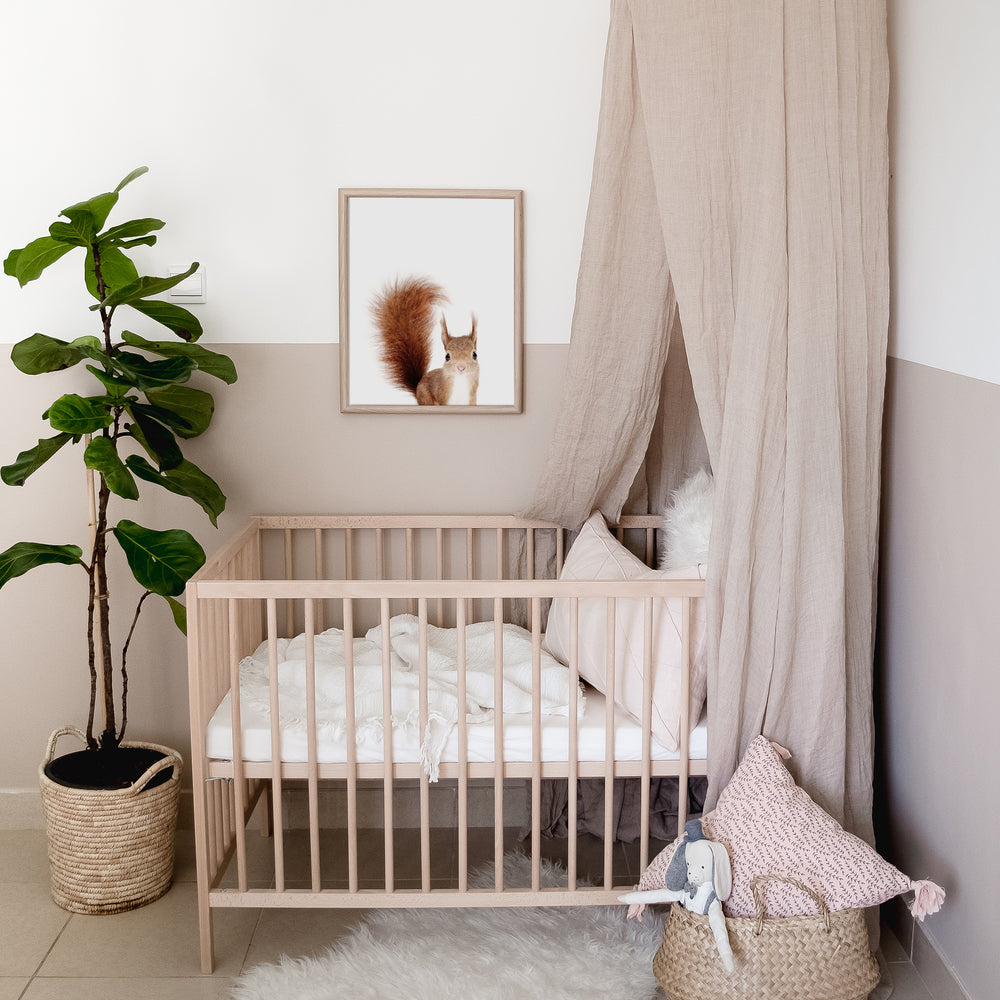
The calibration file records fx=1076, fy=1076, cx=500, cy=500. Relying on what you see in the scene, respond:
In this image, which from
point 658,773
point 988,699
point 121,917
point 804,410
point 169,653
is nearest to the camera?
point 988,699

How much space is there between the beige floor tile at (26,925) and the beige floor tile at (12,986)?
2 centimetres

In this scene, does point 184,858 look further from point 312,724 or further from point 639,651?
point 639,651

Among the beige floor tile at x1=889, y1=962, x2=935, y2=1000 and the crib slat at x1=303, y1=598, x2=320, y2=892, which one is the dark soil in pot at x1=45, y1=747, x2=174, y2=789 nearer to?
the crib slat at x1=303, y1=598, x2=320, y2=892

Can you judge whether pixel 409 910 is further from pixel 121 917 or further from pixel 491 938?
pixel 121 917

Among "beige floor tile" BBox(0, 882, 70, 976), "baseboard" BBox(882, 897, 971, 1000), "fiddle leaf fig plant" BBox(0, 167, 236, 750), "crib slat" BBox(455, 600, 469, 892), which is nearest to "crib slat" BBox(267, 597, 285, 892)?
"fiddle leaf fig plant" BBox(0, 167, 236, 750)

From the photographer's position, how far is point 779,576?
7.00ft

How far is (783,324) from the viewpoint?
6.86 feet

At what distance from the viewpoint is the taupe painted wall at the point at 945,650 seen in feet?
6.18

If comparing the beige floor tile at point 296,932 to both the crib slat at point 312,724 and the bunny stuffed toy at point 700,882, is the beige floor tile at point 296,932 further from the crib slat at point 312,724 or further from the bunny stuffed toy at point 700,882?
the bunny stuffed toy at point 700,882

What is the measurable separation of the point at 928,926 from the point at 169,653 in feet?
6.36

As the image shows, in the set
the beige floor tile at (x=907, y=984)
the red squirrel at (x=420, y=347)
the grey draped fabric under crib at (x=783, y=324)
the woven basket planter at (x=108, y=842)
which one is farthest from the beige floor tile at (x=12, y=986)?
the beige floor tile at (x=907, y=984)

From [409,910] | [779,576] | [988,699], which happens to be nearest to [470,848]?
[409,910]

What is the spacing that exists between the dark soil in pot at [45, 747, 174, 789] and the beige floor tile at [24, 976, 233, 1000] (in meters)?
0.42

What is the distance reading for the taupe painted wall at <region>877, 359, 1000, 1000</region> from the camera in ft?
6.18
